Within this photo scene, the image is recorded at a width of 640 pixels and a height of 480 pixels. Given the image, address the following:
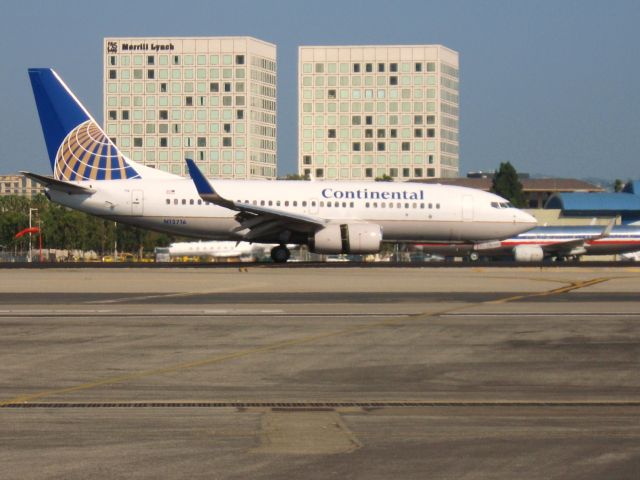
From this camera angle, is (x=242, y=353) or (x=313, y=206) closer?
(x=242, y=353)

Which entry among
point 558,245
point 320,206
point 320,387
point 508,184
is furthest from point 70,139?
point 508,184

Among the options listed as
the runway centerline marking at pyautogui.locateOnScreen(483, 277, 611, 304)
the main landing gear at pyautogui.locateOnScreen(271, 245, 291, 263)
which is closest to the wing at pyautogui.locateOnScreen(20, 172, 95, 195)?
the main landing gear at pyautogui.locateOnScreen(271, 245, 291, 263)

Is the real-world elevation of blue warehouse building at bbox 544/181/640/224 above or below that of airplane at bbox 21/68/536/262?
above

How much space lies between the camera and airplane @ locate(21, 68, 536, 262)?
42.8 metres

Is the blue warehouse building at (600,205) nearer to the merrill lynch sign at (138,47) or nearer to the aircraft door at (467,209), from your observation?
the merrill lynch sign at (138,47)

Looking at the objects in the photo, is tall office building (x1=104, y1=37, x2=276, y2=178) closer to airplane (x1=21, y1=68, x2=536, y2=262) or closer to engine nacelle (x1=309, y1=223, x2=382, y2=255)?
airplane (x1=21, y1=68, x2=536, y2=262)

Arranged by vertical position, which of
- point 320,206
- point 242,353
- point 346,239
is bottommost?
point 242,353

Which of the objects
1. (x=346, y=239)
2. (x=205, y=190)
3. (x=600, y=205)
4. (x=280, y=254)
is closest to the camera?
(x=205, y=190)

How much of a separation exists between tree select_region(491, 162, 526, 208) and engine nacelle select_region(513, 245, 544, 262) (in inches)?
2782

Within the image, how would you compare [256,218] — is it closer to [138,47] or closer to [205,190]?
[205,190]

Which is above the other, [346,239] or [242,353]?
[346,239]

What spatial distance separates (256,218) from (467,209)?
9.15 metres

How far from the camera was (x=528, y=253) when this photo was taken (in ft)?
241

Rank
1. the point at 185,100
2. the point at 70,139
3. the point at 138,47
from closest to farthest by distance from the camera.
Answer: the point at 70,139, the point at 138,47, the point at 185,100
